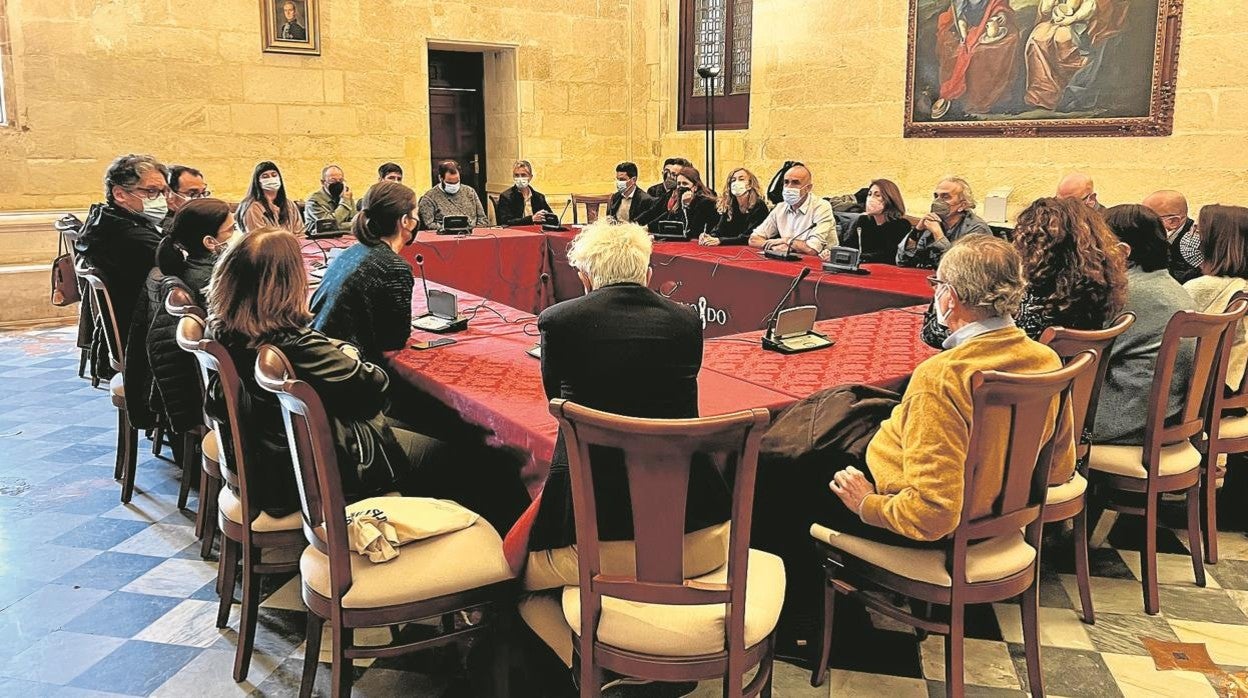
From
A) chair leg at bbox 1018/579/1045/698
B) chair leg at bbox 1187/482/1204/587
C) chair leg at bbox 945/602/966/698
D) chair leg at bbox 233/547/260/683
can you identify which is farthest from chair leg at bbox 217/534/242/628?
chair leg at bbox 1187/482/1204/587

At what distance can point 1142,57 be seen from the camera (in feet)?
20.3

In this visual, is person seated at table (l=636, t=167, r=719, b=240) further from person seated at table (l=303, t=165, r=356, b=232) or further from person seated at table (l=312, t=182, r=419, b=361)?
person seated at table (l=312, t=182, r=419, b=361)

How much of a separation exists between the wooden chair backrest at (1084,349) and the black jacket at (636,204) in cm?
518

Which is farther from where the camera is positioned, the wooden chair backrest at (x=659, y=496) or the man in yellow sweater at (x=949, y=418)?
the man in yellow sweater at (x=949, y=418)

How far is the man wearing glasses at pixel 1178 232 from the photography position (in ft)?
14.1

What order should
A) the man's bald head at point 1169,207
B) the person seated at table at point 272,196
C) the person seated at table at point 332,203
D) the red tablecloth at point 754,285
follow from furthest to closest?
1. the person seated at table at point 332,203
2. the person seated at table at point 272,196
3. the man's bald head at point 1169,207
4. the red tablecloth at point 754,285

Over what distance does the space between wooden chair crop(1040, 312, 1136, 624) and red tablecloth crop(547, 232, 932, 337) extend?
1403 mm

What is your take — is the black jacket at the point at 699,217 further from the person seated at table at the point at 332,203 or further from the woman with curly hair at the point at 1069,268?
the woman with curly hair at the point at 1069,268

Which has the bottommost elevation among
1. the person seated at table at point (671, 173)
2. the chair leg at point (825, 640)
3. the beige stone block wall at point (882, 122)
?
the chair leg at point (825, 640)

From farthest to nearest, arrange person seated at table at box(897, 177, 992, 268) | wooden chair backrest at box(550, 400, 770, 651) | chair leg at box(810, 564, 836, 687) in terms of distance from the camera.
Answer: person seated at table at box(897, 177, 992, 268) → chair leg at box(810, 564, 836, 687) → wooden chair backrest at box(550, 400, 770, 651)

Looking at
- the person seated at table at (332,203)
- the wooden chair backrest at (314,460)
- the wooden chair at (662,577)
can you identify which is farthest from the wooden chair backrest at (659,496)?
the person seated at table at (332,203)

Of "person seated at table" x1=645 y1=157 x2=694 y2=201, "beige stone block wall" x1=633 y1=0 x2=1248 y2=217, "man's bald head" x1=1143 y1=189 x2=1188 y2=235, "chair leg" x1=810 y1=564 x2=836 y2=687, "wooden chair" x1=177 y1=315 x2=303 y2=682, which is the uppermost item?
"beige stone block wall" x1=633 y1=0 x2=1248 y2=217

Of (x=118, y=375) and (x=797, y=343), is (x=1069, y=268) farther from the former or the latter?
(x=118, y=375)

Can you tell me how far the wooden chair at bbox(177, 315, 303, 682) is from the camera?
220 centimetres
